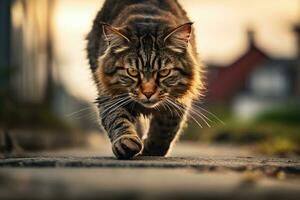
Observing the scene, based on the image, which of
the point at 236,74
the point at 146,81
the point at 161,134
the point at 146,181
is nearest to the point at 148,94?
the point at 146,81

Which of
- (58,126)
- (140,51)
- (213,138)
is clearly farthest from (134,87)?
(213,138)

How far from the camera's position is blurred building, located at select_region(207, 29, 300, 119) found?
56094mm

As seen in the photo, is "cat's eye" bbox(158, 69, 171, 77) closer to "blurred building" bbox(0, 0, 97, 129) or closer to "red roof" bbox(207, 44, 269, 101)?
"blurred building" bbox(0, 0, 97, 129)

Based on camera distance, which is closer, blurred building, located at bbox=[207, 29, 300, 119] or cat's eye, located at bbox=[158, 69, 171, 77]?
cat's eye, located at bbox=[158, 69, 171, 77]

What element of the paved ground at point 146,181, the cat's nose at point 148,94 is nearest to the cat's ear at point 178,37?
the cat's nose at point 148,94

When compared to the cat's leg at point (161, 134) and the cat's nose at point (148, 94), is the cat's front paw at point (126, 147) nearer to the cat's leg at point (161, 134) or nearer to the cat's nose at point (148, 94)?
the cat's nose at point (148, 94)

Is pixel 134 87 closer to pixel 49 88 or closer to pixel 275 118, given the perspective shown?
pixel 49 88

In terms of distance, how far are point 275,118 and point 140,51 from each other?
2290 centimetres

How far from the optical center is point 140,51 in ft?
21.8

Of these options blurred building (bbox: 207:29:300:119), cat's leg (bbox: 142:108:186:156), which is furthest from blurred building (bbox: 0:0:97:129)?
blurred building (bbox: 207:29:300:119)

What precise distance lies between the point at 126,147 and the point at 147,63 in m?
0.82

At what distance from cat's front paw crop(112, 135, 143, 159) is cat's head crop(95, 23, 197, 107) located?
449 millimetres

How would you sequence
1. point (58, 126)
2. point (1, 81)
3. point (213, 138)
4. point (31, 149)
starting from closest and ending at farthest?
point (31, 149)
point (1, 81)
point (58, 126)
point (213, 138)

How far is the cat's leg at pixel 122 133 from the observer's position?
6.09m
